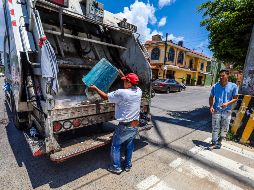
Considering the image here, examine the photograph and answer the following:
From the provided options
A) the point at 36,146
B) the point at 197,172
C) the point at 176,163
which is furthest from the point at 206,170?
the point at 36,146

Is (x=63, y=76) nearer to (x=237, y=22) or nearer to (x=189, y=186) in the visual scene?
(x=189, y=186)

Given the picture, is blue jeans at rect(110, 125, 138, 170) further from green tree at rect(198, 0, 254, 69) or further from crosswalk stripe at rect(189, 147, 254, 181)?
green tree at rect(198, 0, 254, 69)

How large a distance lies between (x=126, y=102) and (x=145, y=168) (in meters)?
1.25

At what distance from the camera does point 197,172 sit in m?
3.54

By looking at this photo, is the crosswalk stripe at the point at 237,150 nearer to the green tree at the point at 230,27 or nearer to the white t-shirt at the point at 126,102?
the white t-shirt at the point at 126,102

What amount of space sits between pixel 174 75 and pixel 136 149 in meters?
28.1

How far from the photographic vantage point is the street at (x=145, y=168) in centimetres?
303

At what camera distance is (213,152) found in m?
4.46

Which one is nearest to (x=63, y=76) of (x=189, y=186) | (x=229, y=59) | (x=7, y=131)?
(x=7, y=131)

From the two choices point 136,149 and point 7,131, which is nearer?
point 136,149

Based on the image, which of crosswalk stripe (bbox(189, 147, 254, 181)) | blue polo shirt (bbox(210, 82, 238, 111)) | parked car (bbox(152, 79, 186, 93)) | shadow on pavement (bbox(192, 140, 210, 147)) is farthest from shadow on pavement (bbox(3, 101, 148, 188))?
parked car (bbox(152, 79, 186, 93))

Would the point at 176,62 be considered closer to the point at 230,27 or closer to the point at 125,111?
the point at 230,27

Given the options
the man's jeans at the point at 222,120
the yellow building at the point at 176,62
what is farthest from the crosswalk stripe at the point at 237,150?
the yellow building at the point at 176,62

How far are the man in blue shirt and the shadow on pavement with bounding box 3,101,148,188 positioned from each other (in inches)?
97.6
